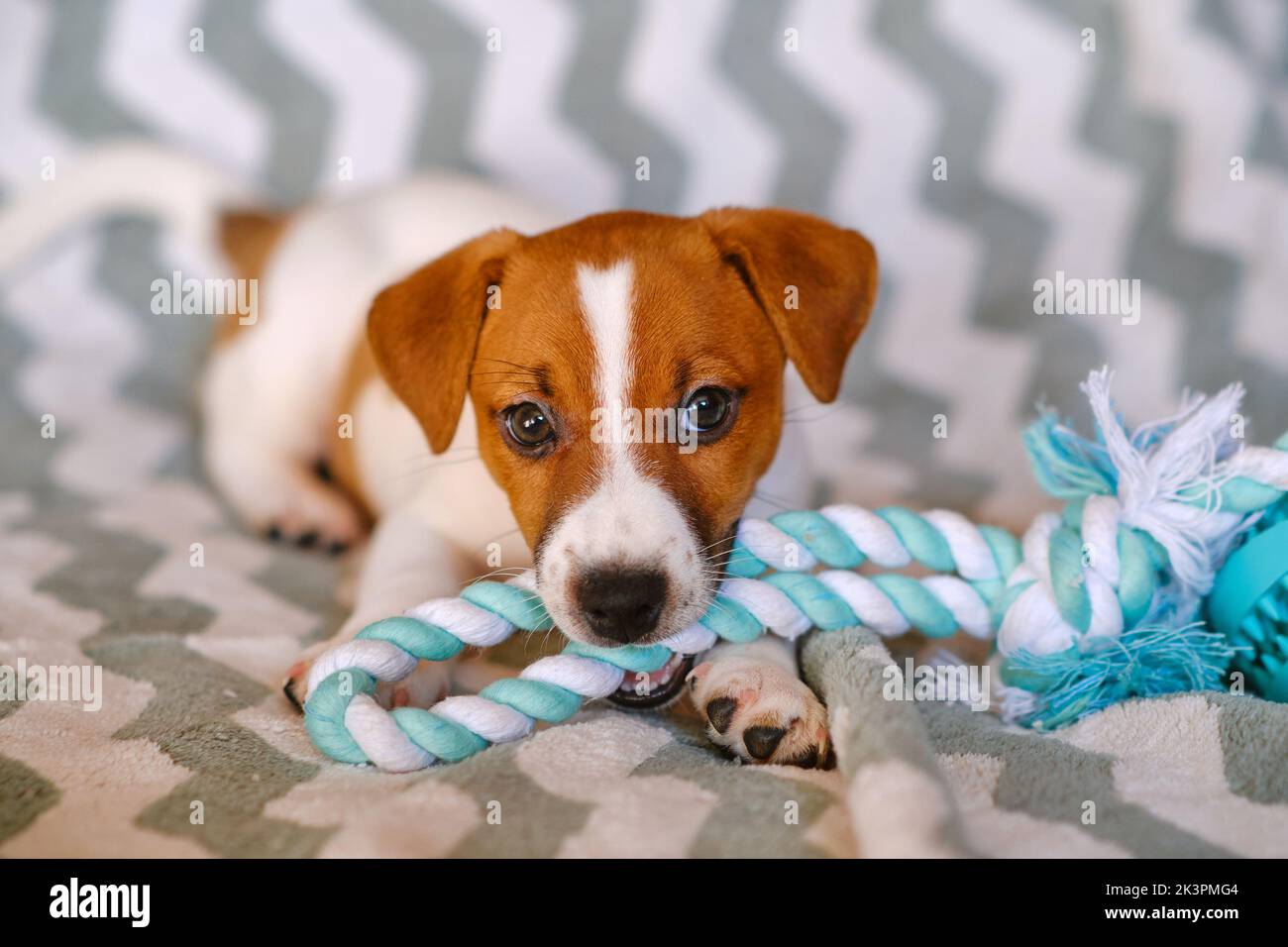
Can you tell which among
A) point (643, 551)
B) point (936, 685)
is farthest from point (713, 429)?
point (936, 685)

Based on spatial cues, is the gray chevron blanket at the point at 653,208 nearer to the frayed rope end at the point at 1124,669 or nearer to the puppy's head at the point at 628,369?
the frayed rope end at the point at 1124,669

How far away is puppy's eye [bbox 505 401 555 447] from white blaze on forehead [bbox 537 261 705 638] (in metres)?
0.13

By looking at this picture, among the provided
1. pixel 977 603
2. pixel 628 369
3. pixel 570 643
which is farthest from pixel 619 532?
pixel 977 603

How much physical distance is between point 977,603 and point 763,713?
526 millimetres

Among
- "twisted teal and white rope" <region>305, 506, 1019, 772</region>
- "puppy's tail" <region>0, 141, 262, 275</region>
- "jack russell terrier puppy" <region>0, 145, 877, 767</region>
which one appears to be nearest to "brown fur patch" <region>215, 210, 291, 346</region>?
"puppy's tail" <region>0, 141, 262, 275</region>

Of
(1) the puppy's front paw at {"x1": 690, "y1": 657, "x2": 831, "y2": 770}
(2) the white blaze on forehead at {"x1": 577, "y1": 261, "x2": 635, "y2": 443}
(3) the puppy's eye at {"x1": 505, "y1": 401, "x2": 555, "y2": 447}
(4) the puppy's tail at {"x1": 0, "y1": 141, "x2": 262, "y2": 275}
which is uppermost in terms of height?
(4) the puppy's tail at {"x1": 0, "y1": 141, "x2": 262, "y2": 275}

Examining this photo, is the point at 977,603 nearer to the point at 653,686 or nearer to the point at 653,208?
the point at 653,686

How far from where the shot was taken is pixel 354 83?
4930mm

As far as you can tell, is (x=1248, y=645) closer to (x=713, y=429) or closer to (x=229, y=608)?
(x=713, y=429)

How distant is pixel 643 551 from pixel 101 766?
1024mm

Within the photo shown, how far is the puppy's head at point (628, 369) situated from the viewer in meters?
2.17

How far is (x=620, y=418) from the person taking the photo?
7.62ft

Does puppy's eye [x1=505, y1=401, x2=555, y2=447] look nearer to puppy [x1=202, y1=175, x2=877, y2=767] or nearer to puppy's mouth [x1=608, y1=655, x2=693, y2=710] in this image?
puppy [x1=202, y1=175, x2=877, y2=767]

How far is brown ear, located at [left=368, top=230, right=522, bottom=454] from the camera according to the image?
103 inches
